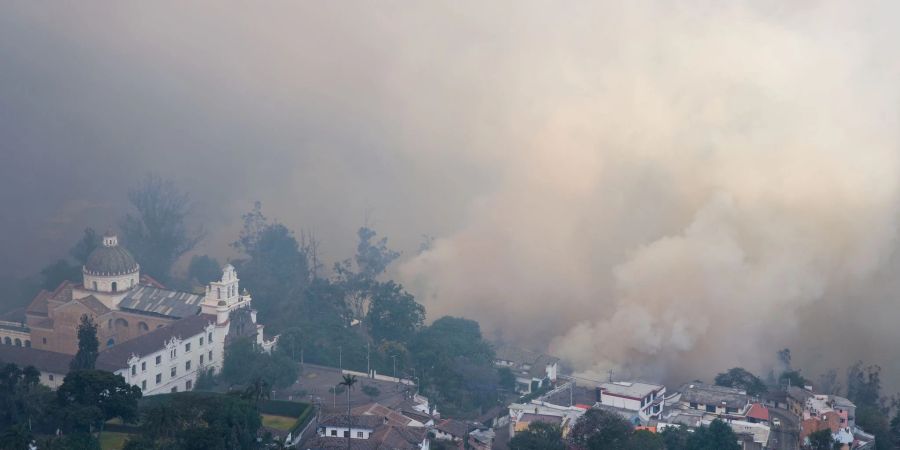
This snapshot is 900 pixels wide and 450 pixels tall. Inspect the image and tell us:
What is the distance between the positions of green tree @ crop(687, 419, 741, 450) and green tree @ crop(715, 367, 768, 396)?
5935 mm

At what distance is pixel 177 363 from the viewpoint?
3331 cm

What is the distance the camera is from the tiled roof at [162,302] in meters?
35.8

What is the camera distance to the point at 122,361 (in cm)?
3094

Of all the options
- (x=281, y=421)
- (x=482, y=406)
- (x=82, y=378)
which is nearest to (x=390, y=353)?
(x=482, y=406)

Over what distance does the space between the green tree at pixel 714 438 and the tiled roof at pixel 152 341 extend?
15011 millimetres

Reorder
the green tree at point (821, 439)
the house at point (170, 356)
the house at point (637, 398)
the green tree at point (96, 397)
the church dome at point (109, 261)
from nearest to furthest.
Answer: the green tree at point (96, 397)
the green tree at point (821, 439)
the house at point (170, 356)
the house at point (637, 398)
the church dome at point (109, 261)

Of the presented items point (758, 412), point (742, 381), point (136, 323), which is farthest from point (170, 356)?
point (742, 381)

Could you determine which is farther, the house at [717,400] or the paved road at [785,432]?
the house at [717,400]

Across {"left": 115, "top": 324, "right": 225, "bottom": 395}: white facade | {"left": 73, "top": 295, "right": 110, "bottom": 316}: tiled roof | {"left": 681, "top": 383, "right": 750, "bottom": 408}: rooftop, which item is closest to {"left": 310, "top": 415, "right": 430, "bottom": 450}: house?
{"left": 115, "top": 324, "right": 225, "bottom": 395}: white facade

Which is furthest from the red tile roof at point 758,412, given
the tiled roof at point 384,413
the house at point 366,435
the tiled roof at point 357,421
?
the tiled roof at point 357,421

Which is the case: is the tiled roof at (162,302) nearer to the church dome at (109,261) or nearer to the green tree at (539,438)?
the church dome at (109,261)

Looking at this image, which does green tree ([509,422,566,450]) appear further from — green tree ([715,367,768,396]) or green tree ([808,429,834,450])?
green tree ([715,367,768,396])

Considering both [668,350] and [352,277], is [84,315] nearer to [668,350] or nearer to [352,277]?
[352,277]

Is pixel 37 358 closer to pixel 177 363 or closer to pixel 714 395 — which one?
pixel 177 363
